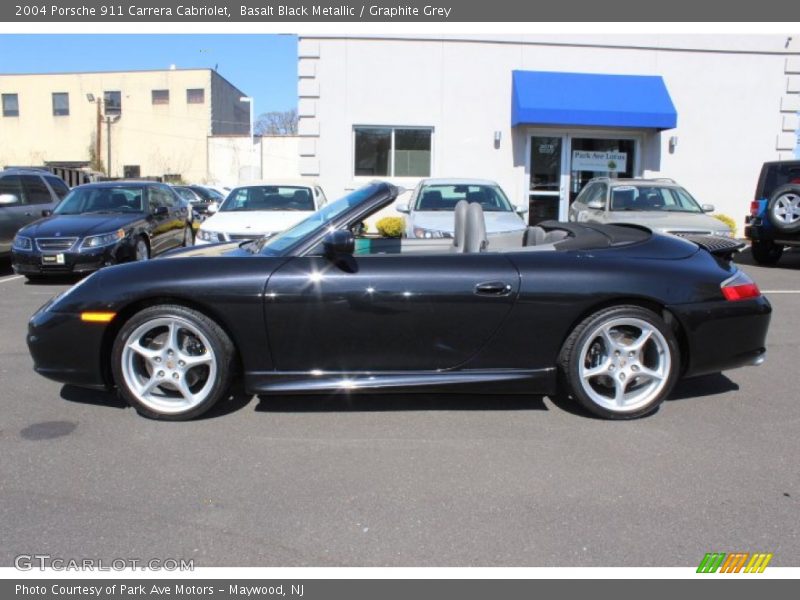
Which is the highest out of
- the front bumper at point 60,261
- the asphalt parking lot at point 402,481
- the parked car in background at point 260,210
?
the parked car in background at point 260,210

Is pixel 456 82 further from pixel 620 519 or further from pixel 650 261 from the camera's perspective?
pixel 620 519

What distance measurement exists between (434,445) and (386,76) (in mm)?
13086

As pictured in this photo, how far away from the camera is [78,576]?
248cm

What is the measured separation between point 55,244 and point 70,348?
19.3 feet

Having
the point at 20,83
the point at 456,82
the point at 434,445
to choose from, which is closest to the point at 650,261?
the point at 434,445

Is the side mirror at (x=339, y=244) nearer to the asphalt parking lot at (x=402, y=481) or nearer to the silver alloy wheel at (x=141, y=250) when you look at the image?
the asphalt parking lot at (x=402, y=481)

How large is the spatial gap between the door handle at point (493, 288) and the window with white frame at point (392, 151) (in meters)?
12.3

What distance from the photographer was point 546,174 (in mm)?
15922

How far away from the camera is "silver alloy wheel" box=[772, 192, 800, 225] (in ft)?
32.8

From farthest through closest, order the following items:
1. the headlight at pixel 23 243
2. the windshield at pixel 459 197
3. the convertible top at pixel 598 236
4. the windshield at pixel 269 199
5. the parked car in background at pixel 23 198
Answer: the parked car in background at pixel 23 198 → the windshield at pixel 459 197 → the windshield at pixel 269 199 → the headlight at pixel 23 243 → the convertible top at pixel 598 236

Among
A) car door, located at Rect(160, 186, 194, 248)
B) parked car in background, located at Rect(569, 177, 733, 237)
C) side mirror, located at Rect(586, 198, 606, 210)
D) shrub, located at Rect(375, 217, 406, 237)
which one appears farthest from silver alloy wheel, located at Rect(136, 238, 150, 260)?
side mirror, located at Rect(586, 198, 606, 210)

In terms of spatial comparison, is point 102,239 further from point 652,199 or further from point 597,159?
point 597,159

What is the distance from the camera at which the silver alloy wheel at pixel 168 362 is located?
379 centimetres

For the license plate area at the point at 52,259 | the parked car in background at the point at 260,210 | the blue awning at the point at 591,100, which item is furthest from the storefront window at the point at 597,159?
the license plate area at the point at 52,259
